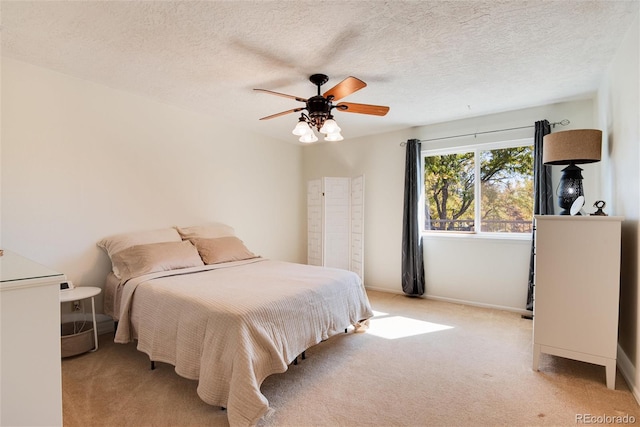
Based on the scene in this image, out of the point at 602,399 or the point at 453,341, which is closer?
the point at 602,399

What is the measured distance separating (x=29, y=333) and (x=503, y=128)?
4370 millimetres

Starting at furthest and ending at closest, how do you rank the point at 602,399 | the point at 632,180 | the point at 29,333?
1. the point at 632,180
2. the point at 602,399
3. the point at 29,333

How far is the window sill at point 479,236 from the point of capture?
11.9 ft

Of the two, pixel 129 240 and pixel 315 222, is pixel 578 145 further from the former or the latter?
pixel 129 240

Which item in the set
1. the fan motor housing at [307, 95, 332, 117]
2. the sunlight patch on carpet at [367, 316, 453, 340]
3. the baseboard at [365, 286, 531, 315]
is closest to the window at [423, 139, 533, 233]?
the baseboard at [365, 286, 531, 315]

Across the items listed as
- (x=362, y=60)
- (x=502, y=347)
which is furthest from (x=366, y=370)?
(x=362, y=60)

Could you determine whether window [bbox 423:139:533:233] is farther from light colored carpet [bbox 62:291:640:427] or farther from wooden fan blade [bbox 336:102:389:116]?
wooden fan blade [bbox 336:102:389:116]

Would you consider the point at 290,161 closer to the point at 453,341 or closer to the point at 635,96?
the point at 453,341

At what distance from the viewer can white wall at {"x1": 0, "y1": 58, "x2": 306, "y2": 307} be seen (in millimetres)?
2557

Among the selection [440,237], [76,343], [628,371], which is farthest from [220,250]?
[628,371]

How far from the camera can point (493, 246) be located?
149 inches

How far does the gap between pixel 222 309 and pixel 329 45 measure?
6.29 ft

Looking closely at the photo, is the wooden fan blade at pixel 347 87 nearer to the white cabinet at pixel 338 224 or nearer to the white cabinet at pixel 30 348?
the white cabinet at pixel 30 348

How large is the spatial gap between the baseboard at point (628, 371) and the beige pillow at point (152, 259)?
3.38 m
